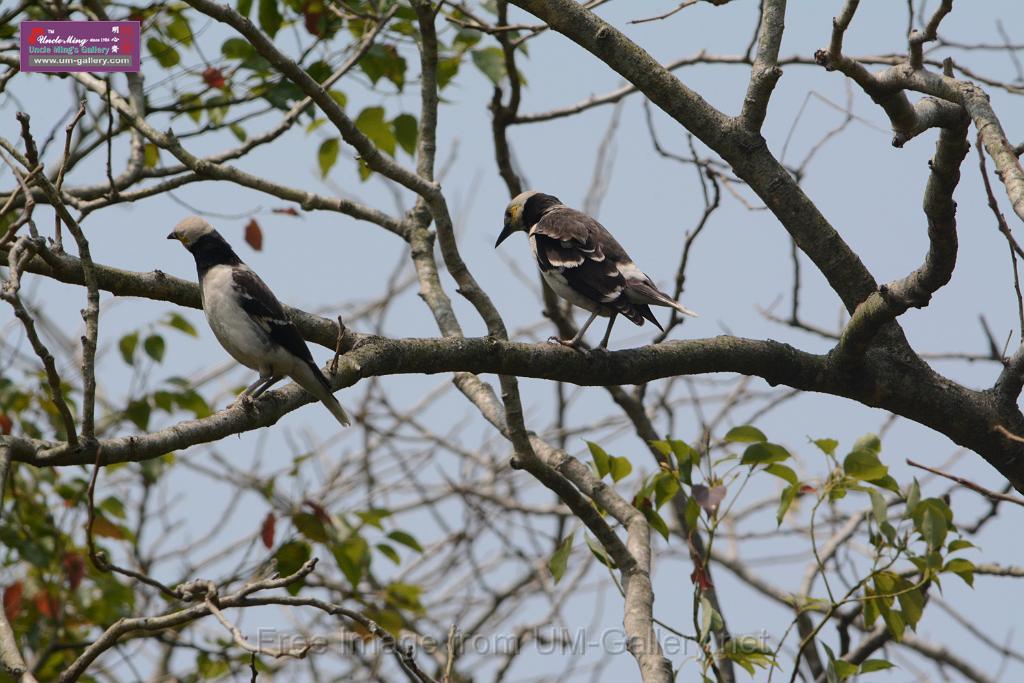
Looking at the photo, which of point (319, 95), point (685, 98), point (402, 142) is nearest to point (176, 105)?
point (402, 142)

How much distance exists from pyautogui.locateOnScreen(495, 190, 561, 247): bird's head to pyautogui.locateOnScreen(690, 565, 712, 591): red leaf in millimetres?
3329

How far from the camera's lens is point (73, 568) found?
24.1 feet

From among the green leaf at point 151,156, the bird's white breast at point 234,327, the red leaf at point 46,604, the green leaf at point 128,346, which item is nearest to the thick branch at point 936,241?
the bird's white breast at point 234,327

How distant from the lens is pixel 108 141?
172 inches

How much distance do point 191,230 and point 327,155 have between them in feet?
4.48

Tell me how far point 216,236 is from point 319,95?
133 cm

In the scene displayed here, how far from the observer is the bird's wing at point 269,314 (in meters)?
4.96

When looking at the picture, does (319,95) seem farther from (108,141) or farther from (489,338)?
(489,338)

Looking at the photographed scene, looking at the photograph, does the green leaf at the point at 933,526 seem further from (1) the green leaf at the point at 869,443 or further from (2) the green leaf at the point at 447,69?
(2) the green leaf at the point at 447,69

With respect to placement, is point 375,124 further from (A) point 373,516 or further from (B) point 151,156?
(A) point 373,516

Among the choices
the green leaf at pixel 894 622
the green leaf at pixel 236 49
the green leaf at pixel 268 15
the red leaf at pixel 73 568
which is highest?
the green leaf at pixel 268 15

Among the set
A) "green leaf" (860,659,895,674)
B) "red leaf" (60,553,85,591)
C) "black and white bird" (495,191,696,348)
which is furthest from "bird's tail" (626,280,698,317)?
"red leaf" (60,553,85,591)

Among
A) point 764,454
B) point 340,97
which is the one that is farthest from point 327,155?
point 764,454

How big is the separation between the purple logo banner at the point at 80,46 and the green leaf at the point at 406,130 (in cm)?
157
